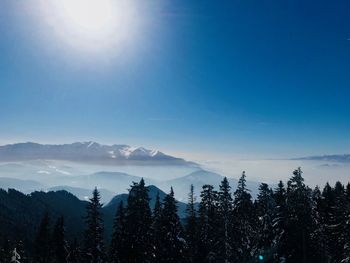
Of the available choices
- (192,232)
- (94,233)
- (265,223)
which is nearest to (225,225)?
(192,232)

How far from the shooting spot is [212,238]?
5503 centimetres

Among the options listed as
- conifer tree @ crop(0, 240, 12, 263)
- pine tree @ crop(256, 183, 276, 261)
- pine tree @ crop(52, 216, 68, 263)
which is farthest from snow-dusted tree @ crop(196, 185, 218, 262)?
conifer tree @ crop(0, 240, 12, 263)

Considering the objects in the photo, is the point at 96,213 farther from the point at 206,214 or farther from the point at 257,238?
the point at 257,238

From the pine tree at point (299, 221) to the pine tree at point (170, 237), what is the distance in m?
13.7

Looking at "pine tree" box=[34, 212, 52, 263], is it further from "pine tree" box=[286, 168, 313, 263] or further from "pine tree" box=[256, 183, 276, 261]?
"pine tree" box=[286, 168, 313, 263]

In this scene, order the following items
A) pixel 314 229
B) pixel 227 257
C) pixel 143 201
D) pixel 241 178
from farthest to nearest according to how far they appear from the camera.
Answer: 1. pixel 241 178
2. pixel 227 257
3. pixel 143 201
4. pixel 314 229

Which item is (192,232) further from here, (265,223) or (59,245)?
(59,245)

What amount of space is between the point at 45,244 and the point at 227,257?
91.9 feet

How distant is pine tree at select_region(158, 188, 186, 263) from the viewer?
48.2 m

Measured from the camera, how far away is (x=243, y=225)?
55.9 m

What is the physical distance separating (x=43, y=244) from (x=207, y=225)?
1002 inches

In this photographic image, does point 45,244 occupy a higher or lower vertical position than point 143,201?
lower

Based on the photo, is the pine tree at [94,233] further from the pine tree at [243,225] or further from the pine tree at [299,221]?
the pine tree at [299,221]

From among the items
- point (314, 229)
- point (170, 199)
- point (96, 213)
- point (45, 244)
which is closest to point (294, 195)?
point (314, 229)
